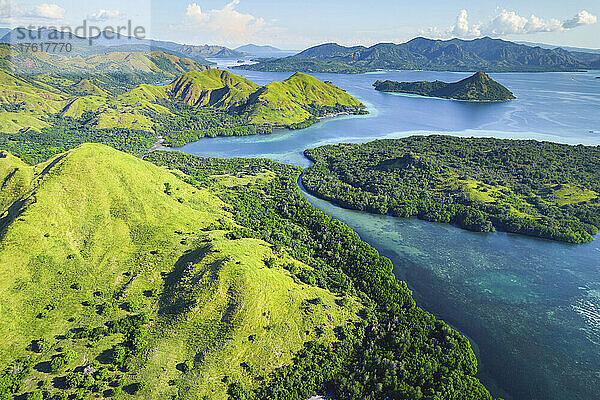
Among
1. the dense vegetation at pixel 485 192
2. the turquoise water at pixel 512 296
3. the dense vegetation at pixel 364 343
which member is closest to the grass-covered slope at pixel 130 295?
the dense vegetation at pixel 364 343

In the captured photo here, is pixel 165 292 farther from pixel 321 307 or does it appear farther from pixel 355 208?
pixel 355 208

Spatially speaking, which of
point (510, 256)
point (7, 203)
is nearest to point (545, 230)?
point (510, 256)

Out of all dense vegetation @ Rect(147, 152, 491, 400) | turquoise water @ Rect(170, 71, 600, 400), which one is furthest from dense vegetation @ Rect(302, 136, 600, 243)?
dense vegetation @ Rect(147, 152, 491, 400)

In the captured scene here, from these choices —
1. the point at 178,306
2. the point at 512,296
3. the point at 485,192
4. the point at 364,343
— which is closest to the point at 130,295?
the point at 178,306

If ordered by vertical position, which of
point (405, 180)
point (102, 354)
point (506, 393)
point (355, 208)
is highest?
point (405, 180)

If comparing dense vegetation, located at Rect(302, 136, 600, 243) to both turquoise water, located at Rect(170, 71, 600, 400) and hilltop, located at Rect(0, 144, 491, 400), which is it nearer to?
turquoise water, located at Rect(170, 71, 600, 400)

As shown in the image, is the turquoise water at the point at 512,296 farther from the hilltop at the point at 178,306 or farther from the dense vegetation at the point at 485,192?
the hilltop at the point at 178,306
